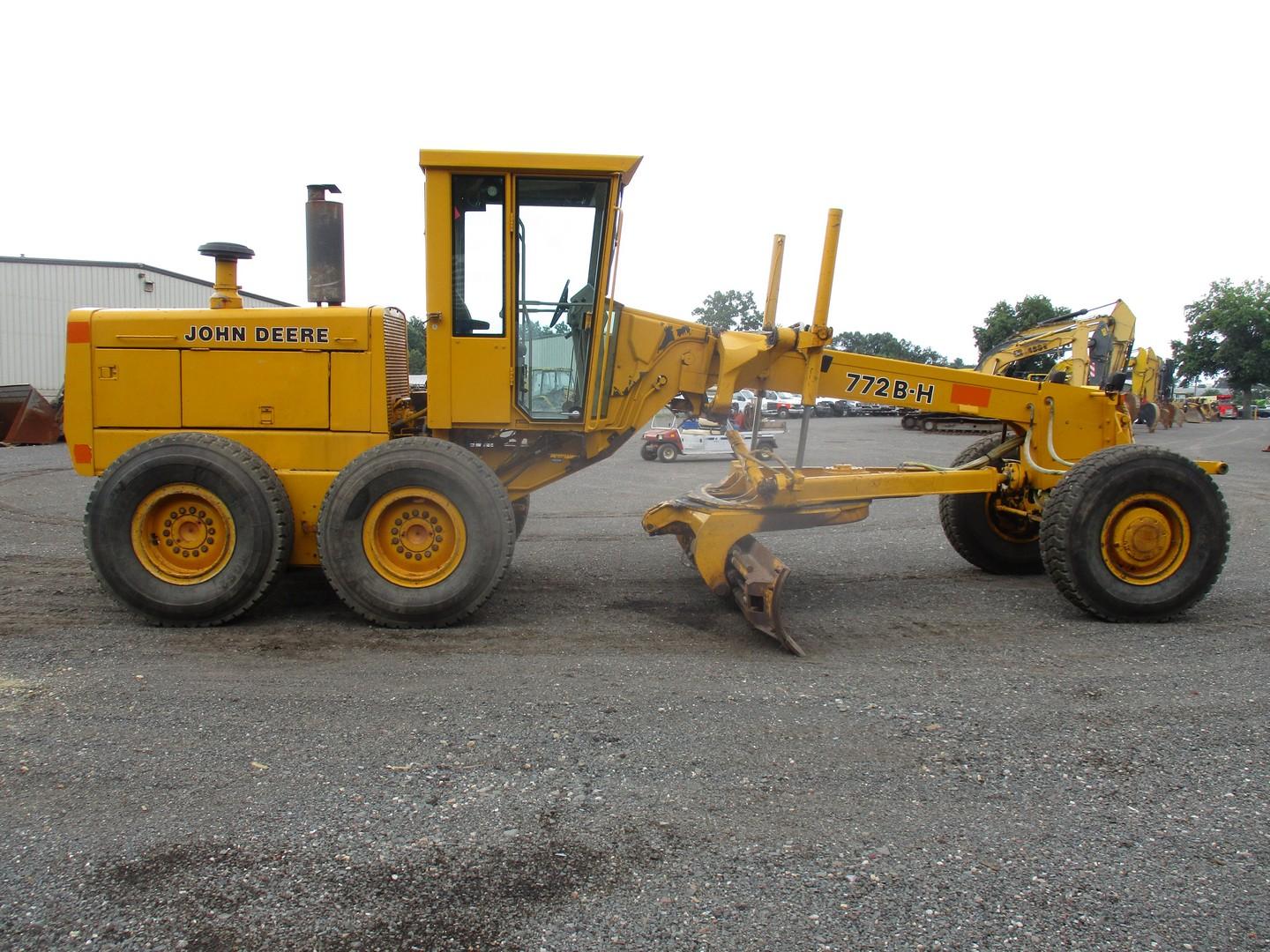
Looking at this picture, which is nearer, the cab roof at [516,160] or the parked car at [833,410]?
the cab roof at [516,160]

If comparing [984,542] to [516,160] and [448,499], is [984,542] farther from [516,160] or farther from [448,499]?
[516,160]

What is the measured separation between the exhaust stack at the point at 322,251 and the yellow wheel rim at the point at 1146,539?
5518 mm

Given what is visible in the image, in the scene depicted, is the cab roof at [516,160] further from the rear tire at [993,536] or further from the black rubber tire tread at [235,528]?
the rear tire at [993,536]

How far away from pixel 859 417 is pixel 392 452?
4193 cm

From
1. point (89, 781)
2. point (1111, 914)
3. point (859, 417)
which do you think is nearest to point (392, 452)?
point (89, 781)

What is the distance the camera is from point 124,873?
116 inches

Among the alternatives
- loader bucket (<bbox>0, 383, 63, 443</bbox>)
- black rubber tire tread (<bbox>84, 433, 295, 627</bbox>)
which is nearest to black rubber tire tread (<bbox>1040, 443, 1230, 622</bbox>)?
black rubber tire tread (<bbox>84, 433, 295, 627</bbox>)

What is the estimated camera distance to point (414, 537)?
581 centimetres

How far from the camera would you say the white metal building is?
29.0 m

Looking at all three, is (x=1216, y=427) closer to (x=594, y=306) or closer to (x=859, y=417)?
(x=859, y=417)

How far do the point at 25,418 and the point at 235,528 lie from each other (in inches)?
831

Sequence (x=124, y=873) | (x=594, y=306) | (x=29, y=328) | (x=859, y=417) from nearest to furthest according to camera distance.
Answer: (x=124, y=873) → (x=594, y=306) → (x=29, y=328) → (x=859, y=417)

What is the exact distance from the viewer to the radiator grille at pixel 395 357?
6.23m

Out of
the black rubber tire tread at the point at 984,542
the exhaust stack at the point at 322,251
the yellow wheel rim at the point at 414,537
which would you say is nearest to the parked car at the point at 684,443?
the black rubber tire tread at the point at 984,542
